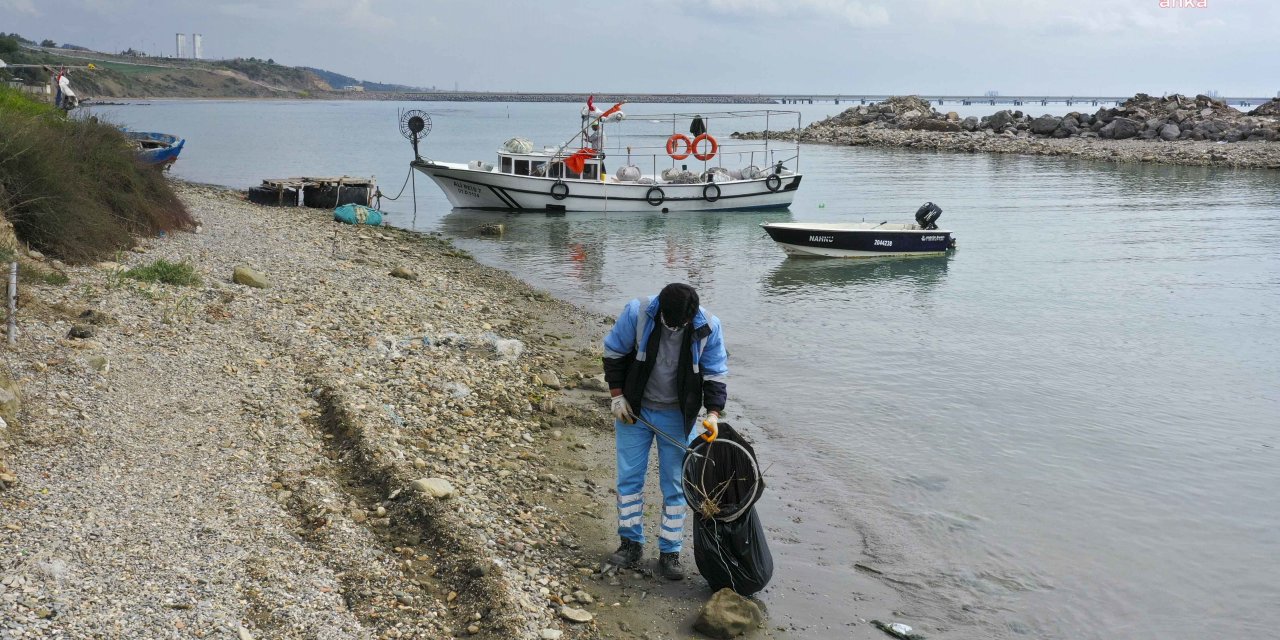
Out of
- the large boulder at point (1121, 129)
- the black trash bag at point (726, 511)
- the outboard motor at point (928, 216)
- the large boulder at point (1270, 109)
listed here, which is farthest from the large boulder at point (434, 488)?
the large boulder at point (1270, 109)

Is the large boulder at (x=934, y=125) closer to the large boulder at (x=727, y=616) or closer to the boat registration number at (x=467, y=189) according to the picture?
the boat registration number at (x=467, y=189)

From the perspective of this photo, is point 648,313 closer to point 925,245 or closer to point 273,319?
point 273,319

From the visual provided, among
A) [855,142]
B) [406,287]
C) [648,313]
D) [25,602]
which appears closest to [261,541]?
[25,602]

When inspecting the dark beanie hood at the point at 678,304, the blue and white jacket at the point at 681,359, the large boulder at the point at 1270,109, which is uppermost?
the large boulder at the point at 1270,109

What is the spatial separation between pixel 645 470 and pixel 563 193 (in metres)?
23.1

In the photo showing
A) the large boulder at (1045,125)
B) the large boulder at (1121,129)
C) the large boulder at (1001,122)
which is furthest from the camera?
the large boulder at (1001,122)

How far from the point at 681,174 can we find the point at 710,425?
24859 millimetres

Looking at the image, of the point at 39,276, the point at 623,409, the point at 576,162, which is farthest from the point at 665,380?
the point at 576,162

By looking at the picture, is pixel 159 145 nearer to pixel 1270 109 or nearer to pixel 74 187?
pixel 74 187

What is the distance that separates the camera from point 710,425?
545 centimetres

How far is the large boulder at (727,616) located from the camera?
5422mm

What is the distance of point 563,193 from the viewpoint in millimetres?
28469

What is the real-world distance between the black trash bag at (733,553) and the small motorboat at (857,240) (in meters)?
16.5

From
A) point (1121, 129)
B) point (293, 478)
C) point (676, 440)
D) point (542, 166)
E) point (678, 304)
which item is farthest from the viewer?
point (1121, 129)
